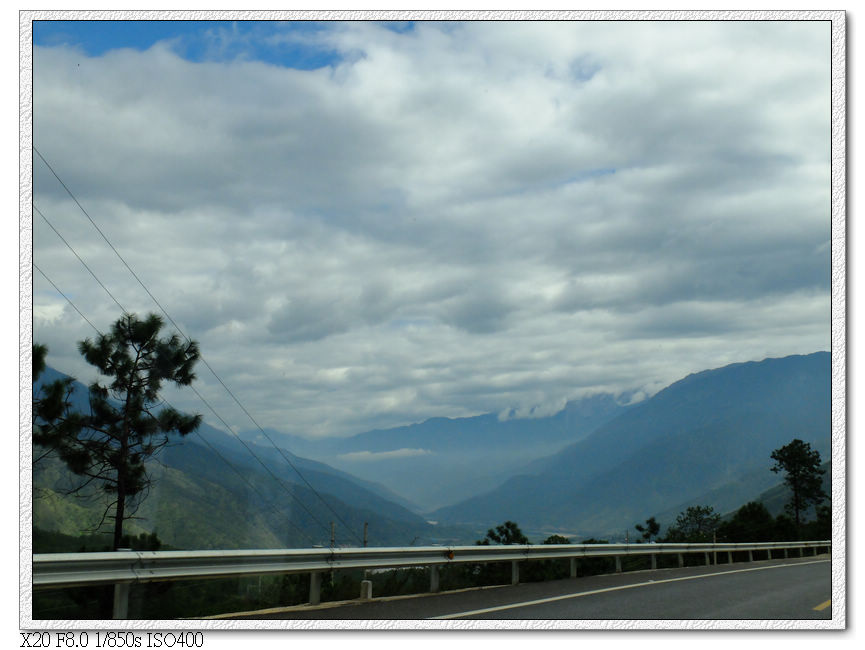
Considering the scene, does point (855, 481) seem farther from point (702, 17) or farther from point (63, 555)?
point (63, 555)

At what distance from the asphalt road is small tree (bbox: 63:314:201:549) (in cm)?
945

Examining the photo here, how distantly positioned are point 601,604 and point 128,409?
1386cm

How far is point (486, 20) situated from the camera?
992 cm

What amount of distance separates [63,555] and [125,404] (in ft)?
42.4

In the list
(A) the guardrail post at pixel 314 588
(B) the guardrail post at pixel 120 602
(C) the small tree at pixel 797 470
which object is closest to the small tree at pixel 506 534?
(A) the guardrail post at pixel 314 588

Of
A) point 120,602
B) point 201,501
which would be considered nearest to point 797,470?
point 201,501

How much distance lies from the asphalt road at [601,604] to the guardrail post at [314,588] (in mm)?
149

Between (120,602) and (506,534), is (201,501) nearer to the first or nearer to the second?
(120,602)

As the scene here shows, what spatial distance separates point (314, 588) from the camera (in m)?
10.6

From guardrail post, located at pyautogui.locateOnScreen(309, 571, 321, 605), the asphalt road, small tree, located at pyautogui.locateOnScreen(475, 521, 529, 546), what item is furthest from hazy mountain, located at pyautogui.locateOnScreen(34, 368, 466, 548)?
small tree, located at pyautogui.locateOnScreen(475, 521, 529, 546)

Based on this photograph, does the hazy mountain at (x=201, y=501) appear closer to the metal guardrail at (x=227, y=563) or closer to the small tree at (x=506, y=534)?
the metal guardrail at (x=227, y=563)

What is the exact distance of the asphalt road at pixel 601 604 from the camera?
1006 cm

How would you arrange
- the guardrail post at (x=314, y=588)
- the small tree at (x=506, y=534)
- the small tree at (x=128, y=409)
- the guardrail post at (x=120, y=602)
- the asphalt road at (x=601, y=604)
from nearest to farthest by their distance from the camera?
the guardrail post at (x=120, y=602) < the asphalt road at (x=601, y=604) < the guardrail post at (x=314, y=588) < the small tree at (x=128, y=409) < the small tree at (x=506, y=534)

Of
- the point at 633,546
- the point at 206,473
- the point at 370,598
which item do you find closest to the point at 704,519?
the point at 206,473
